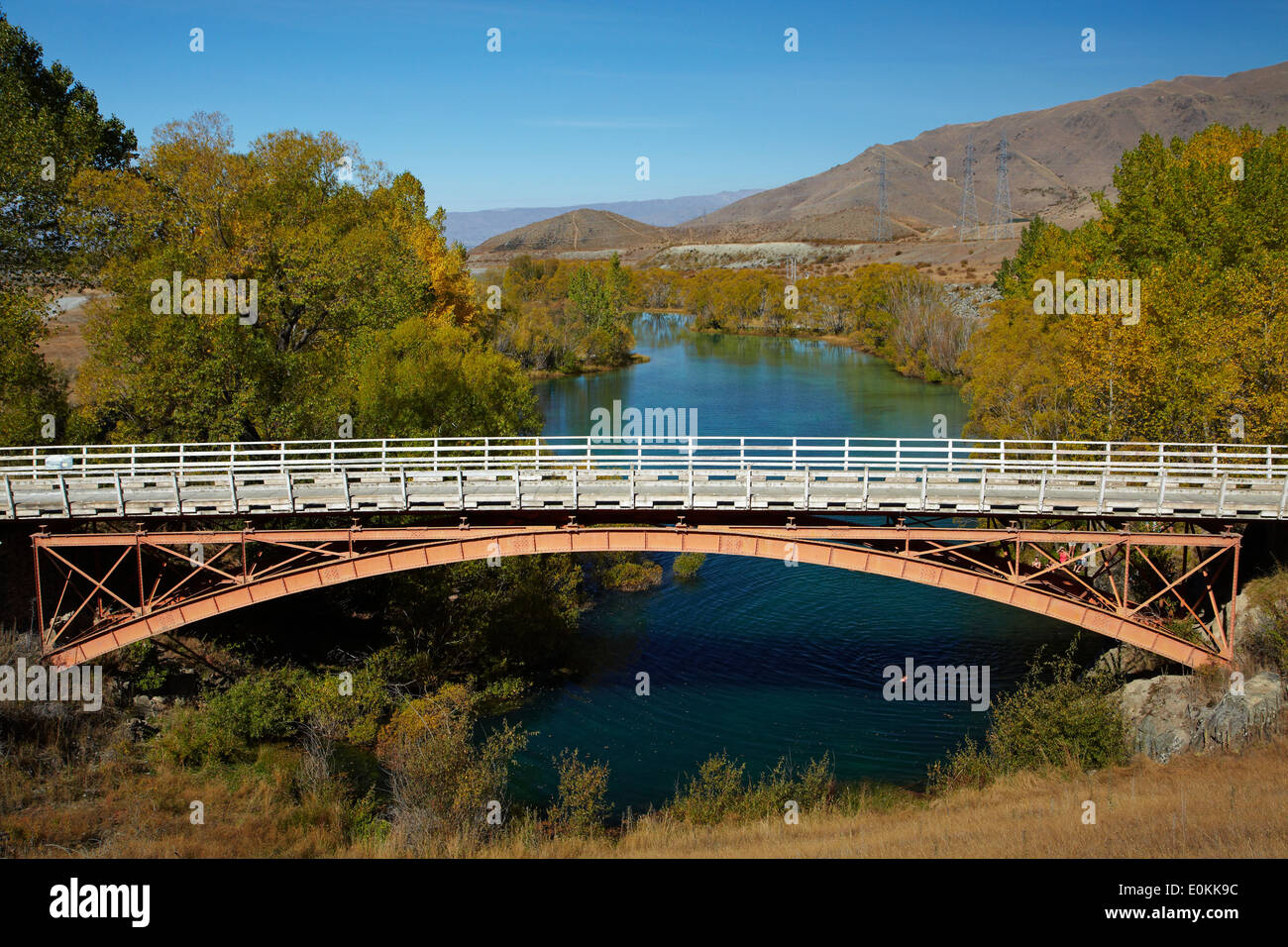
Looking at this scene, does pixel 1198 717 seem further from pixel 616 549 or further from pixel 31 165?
pixel 31 165

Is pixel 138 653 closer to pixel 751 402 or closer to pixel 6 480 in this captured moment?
pixel 6 480

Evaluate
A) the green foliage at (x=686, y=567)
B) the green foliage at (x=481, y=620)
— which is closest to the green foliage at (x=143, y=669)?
the green foliage at (x=481, y=620)

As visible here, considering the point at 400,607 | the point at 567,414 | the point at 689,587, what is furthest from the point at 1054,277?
the point at 400,607

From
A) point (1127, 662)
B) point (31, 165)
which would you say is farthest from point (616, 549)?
point (31, 165)

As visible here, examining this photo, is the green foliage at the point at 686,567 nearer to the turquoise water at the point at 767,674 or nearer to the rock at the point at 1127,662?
the turquoise water at the point at 767,674

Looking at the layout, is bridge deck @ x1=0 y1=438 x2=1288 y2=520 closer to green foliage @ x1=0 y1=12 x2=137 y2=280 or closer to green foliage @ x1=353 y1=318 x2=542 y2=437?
green foliage @ x1=353 y1=318 x2=542 y2=437

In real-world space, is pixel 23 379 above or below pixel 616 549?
above
